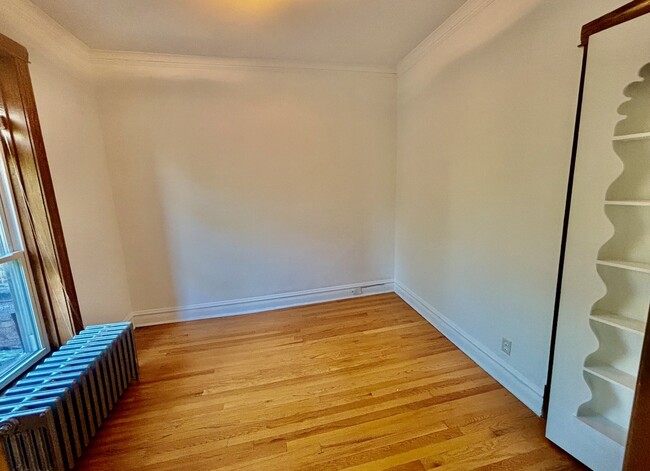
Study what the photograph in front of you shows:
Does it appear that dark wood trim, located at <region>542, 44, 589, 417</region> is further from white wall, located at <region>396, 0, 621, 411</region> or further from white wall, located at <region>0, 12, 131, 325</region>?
white wall, located at <region>0, 12, 131, 325</region>

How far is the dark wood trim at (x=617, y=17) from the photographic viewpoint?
3.58 feet

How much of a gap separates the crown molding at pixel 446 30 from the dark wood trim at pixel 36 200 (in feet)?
9.05

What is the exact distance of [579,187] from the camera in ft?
4.44

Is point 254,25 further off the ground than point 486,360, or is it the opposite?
point 254,25

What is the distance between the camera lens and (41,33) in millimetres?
1947

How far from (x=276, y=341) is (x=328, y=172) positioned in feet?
5.84

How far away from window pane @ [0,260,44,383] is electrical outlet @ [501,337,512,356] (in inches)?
119

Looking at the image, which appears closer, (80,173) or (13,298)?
(13,298)

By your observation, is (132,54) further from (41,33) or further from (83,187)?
(83,187)

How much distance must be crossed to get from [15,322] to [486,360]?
311 cm

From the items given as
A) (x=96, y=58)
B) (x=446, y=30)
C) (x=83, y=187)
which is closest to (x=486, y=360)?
(x=446, y=30)

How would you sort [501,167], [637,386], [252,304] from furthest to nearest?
[252,304], [501,167], [637,386]

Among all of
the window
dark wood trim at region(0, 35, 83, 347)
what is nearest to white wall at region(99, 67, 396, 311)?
dark wood trim at region(0, 35, 83, 347)

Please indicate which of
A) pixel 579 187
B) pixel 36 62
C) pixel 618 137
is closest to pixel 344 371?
pixel 579 187
